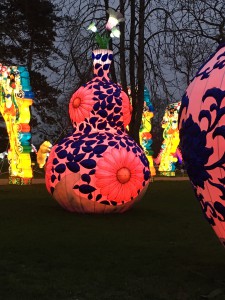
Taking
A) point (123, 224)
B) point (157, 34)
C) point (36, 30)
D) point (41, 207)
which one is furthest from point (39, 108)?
point (123, 224)

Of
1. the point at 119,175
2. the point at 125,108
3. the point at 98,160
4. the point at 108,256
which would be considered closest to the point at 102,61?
the point at 125,108

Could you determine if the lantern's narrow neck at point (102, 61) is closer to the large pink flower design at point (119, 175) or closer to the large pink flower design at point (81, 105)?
the large pink flower design at point (81, 105)

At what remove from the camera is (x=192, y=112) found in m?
5.14

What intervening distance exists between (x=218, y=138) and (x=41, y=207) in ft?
24.7

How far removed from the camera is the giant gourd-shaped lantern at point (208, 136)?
486 cm

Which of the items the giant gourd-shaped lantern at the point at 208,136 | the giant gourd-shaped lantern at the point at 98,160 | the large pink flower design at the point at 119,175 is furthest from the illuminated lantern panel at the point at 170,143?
the giant gourd-shaped lantern at the point at 208,136

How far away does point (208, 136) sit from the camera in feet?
16.2

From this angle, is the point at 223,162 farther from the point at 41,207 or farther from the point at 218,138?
the point at 41,207

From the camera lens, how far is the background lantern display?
10109 millimetres

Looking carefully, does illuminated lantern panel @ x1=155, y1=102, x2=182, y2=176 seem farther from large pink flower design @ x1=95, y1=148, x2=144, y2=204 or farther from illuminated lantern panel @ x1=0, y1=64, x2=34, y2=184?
large pink flower design @ x1=95, y1=148, x2=144, y2=204

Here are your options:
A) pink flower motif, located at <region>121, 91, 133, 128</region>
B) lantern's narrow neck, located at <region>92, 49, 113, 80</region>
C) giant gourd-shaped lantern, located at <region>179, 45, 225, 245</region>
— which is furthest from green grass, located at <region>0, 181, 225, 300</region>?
lantern's narrow neck, located at <region>92, 49, 113, 80</region>

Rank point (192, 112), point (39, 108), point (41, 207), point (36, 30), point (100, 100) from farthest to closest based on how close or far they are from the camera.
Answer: point (39, 108), point (36, 30), point (41, 207), point (100, 100), point (192, 112)

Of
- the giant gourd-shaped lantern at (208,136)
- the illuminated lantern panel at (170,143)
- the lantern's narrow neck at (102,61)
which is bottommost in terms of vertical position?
the illuminated lantern panel at (170,143)

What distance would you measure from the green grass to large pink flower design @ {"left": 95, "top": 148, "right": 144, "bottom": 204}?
43cm
